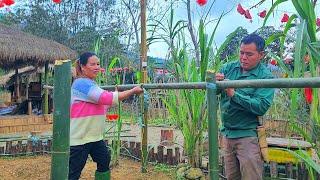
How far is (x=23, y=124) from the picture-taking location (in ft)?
32.6

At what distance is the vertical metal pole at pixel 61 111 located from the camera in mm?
1397

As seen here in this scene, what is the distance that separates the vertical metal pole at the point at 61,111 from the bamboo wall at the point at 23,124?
339 inches

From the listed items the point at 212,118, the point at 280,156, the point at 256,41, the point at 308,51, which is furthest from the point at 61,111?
the point at 280,156

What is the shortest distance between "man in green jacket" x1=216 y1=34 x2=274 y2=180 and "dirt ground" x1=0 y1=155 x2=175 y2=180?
193cm

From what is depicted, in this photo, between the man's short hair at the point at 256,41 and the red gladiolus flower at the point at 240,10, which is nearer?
the man's short hair at the point at 256,41

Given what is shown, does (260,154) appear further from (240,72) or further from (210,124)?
(210,124)

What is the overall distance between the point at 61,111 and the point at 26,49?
10.1 m

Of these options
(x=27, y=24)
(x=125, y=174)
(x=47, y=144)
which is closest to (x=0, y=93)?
(x=27, y=24)

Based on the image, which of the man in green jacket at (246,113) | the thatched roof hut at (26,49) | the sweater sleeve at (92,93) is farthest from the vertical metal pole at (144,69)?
the thatched roof hut at (26,49)

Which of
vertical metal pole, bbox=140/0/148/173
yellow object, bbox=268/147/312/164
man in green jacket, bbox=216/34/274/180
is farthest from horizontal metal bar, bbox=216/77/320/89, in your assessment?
vertical metal pole, bbox=140/0/148/173

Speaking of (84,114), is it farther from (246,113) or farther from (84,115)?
(246,113)

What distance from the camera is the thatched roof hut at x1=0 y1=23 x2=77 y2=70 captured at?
10.5 meters

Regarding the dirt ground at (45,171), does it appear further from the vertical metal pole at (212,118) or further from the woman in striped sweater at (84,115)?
the vertical metal pole at (212,118)

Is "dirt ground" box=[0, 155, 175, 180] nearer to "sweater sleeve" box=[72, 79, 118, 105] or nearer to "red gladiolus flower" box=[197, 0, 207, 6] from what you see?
"sweater sleeve" box=[72, 79, 118, 105]
